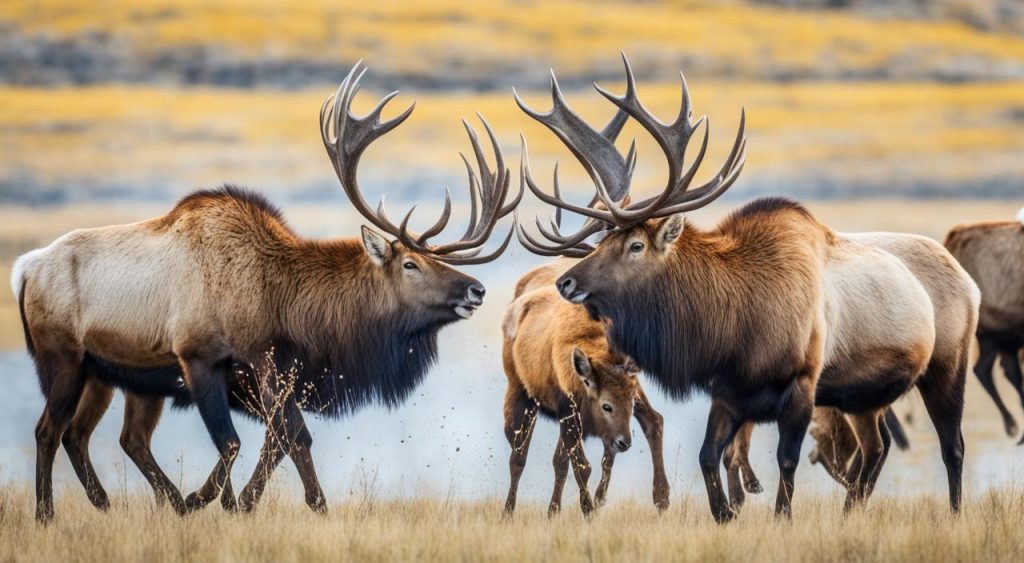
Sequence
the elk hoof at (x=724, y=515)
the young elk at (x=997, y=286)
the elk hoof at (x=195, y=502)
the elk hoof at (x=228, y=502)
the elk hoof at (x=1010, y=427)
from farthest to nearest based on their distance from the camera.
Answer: the elk hoof at (x=1010, y=427) < the young elk at (x=997, y=286) < the elk hoof at (x=195, y=502) < the elk hoof at (x=228, y=502) < the elk hoof at (x=724, y=515)

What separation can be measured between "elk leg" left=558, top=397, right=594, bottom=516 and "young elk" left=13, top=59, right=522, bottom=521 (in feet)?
3.75

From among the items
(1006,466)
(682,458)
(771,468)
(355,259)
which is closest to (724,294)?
(682,458)

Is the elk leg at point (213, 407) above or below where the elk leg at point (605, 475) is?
above

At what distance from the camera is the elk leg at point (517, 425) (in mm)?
12562

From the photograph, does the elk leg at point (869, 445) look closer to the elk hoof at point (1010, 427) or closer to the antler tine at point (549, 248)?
the antler tine at point (549, 248)

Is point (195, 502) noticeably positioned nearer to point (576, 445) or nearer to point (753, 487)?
point (576, 445)

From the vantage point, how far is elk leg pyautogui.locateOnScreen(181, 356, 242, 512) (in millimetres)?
10805

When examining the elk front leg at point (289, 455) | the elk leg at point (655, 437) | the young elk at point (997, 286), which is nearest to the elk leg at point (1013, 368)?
the young elk at point (997, 286)

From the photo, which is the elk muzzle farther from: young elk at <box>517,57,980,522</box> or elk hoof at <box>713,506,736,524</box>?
elk hoof at <box>713,506,736,524</box>

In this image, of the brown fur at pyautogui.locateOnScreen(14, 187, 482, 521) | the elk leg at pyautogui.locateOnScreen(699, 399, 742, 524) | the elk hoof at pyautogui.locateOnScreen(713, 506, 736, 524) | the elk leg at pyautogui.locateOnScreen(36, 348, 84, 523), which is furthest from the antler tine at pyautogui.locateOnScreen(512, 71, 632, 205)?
the elk leg at pyautogui.locateOnScreen(36, 348, 84, 523)

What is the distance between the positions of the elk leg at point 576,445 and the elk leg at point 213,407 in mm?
2446

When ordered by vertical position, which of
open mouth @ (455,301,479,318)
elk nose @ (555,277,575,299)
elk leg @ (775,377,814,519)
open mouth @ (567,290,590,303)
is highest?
elk nose @ (555,277,575,299)

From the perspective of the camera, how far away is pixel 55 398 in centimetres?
1104

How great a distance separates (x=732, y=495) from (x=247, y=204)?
4273 millimetres
